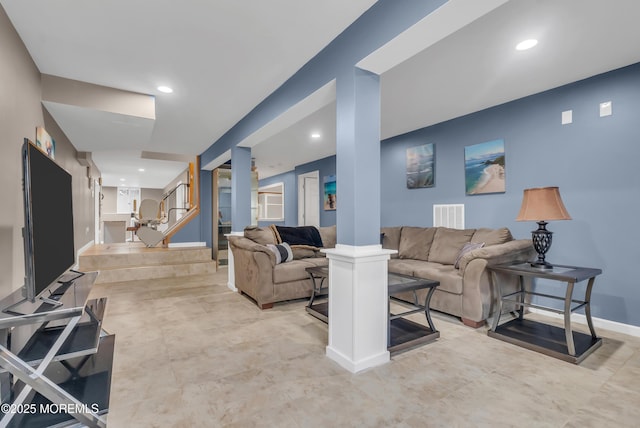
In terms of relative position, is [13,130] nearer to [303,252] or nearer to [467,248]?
[303,252]

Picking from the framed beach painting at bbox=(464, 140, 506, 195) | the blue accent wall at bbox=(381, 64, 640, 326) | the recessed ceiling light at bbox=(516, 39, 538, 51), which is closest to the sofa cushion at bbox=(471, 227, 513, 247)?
the blue accent wall at bbox=(381, 64, 640, 326)

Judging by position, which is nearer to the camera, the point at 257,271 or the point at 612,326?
the point at 612,326

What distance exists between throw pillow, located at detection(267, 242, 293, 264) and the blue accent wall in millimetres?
2403

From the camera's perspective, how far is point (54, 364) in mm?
1931

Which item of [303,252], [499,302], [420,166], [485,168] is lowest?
[499,302]

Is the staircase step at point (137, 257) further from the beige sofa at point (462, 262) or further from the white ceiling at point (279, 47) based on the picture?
the beige sofa at point (462, 262)

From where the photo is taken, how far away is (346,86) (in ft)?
7.08

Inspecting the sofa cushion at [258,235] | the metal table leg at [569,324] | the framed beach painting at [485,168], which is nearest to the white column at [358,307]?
the metal table leg at [569,324]

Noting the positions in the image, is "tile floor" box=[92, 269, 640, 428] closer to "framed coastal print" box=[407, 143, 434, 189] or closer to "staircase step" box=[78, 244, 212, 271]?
"framed coastal print" box=[407, 143, 434, 189]

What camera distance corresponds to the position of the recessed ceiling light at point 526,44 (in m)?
2.30

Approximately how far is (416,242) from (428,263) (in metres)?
0.44

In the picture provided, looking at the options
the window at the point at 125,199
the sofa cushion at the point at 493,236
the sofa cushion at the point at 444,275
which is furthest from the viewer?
the window at the point at 125,199

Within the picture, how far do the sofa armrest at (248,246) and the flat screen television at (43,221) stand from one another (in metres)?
1.75

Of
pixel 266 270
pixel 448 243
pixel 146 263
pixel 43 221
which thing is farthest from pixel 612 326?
pixel 146 263
